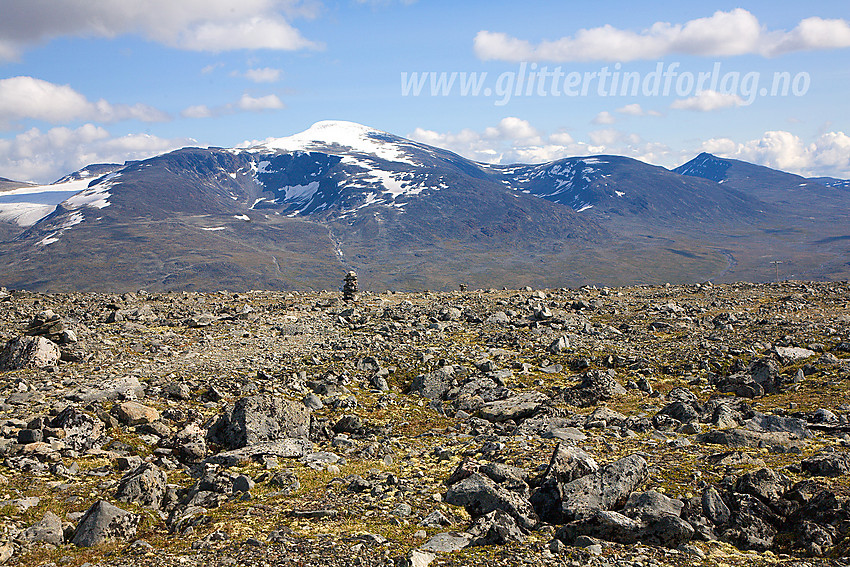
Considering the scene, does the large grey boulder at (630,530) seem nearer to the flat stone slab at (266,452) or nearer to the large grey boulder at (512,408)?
the flat stone slab at (266,452)

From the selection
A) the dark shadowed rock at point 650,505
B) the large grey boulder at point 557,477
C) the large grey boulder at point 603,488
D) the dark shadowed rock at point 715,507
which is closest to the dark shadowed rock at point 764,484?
the dark shadowed rock at point 715,507

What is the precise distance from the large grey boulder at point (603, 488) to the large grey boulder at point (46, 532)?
11201mm

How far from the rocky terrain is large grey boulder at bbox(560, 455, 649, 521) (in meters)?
0.06

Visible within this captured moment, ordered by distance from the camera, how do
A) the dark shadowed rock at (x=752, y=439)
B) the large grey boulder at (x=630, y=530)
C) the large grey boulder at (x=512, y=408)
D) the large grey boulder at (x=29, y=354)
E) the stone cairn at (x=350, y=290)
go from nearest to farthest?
the large grey boulder at (x=630, y=530) < the dark shadowed rock at (x=752, y=439) < the large grey boulder at (x=512, y=408) < the large grey boulder at (x=29, y=354) < the stone cairn at (x=350, y=290)

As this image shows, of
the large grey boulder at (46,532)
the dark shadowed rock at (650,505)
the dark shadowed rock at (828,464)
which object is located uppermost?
the dark shadowed rock at (828,464)

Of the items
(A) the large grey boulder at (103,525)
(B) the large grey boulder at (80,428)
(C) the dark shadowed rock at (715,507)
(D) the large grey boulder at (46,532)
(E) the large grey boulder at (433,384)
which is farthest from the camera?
(E) the large grey boulder at (433,384)

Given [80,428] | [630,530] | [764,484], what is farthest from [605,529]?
[80,428]

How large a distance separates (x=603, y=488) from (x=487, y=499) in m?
2.77

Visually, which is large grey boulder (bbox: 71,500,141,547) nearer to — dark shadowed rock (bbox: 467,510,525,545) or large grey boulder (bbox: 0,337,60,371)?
dark shadowed rock (bbox: 467,510,525,545)

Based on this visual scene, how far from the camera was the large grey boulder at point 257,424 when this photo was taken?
18.8 metres

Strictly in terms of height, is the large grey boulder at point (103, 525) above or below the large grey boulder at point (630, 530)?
below

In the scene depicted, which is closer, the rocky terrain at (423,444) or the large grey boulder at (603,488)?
the rocky terrain at (423,444)

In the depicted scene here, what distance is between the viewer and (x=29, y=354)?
83.1 feet

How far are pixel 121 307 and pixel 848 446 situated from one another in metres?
42.0
